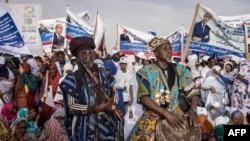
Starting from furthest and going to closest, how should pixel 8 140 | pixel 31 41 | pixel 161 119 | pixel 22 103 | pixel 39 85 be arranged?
pixel 31 41, pixel 39 85, pixel 22 103, pixel 8 140, pixel 161 119

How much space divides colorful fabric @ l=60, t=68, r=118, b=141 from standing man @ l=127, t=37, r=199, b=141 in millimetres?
270

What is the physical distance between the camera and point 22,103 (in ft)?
29.5

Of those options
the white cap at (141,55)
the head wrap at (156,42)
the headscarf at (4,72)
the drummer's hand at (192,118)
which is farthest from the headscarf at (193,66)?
the drummer's hand at (192,118)

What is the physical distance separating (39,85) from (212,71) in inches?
136

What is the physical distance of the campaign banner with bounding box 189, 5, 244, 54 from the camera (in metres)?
12.6

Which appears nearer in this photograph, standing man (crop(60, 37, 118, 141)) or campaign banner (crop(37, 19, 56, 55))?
standing man (crop(60, 37, 118, 141))

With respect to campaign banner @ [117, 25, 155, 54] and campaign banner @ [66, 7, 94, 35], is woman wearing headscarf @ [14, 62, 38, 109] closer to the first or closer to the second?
campaign banner @ [66, 7, 94, 35]

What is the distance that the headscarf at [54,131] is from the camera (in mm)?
6995

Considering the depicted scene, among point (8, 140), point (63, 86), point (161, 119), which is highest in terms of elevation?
point (63, 86)

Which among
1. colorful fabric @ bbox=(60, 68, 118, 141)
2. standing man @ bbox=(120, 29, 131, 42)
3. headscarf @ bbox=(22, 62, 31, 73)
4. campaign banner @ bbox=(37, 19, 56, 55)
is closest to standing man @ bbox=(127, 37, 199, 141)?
colorful fabric @ bbox=(60, 68, 118, 141)

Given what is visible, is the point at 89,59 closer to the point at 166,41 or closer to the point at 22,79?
the point at 166,41

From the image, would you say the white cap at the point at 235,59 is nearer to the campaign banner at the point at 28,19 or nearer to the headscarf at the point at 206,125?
the headscarf at the point at 206,125

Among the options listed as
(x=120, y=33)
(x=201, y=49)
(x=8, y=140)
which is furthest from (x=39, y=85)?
(x=120, y=33)

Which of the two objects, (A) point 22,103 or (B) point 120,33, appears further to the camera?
(B) point 120,33
